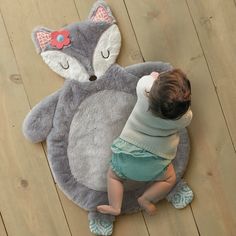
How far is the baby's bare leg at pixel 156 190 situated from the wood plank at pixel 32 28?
38cm

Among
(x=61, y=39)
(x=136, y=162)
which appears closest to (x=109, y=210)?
(x=136, y=162)

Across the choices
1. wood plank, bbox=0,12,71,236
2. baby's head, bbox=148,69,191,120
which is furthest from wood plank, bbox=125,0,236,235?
wood plank, bbox=0,12,71,236

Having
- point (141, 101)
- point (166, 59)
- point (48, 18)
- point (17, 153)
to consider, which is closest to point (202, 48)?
point (166, 59)

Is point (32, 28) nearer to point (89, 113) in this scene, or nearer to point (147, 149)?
point (89, 113)

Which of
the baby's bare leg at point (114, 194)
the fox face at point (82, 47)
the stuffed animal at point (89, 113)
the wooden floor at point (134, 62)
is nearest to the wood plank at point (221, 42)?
the wooden floor at point (134, 62)

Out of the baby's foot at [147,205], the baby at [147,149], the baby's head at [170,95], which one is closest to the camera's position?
the baby's head at [170,95]

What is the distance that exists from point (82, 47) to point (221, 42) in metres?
0.39

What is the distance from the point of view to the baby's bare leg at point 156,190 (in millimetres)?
1303

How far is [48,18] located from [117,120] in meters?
0.35

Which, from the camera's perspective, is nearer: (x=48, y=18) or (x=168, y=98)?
(x=168, y=98)

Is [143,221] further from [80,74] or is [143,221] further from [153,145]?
[80,74]

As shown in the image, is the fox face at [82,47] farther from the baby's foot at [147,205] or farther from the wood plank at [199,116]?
the baby's foot at [147,205]

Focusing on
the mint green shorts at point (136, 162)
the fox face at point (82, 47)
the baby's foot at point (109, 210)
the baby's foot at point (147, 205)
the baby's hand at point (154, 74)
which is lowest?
the baby's foot at point (147, 205)

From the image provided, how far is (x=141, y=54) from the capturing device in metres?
1.39
